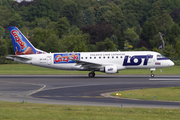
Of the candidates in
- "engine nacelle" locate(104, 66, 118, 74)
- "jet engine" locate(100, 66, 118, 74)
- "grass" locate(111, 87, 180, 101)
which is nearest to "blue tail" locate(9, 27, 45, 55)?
"jet engine" locate(100, 66, 118, 74)

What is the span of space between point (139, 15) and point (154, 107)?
183073mm

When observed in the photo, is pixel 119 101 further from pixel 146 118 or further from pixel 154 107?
pixel 146 118

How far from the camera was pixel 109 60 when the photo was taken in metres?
45.4

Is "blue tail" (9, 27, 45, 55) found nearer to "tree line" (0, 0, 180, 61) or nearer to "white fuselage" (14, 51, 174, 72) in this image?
"white fuselage" (14, 51, 174, 72)

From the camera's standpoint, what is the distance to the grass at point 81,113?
17.0 meters

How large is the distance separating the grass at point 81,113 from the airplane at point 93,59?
24.8 metres

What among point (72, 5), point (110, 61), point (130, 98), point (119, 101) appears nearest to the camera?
point (119, 101)

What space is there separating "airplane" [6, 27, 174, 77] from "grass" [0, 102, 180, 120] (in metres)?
24.8

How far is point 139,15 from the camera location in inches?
7844

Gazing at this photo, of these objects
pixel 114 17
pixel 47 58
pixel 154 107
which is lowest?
pixel 154 107

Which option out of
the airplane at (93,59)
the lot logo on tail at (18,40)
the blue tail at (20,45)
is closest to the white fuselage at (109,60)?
the airplane at (93,59)

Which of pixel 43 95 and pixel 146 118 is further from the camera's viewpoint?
pixel 43 95

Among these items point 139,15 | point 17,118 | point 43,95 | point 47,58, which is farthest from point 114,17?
point 17,118

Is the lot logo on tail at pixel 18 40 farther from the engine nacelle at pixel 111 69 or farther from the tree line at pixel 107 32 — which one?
the tree line at pixel 107 32
